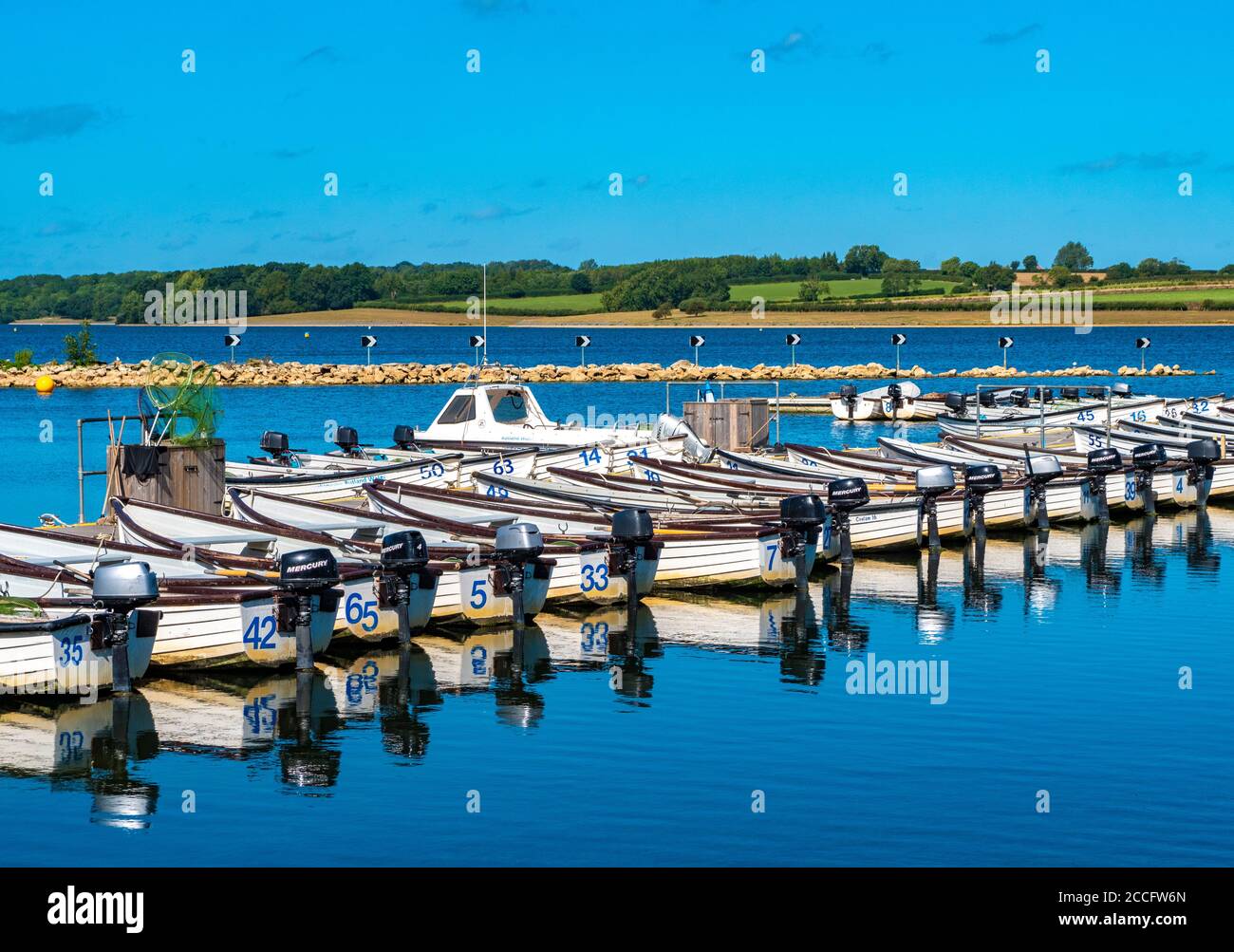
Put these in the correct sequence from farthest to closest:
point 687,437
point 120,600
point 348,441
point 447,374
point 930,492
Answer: point 447,374
point 687,437
point 348,441
point 930,492
point 120,600

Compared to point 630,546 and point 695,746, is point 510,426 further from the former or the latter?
point 695,746

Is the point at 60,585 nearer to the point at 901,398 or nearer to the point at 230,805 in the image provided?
the point at 230,805

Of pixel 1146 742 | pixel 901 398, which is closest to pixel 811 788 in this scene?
pixel 1146 742

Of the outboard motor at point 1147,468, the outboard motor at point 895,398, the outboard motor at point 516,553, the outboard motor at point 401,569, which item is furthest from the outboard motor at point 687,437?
the outboard motor at point 895,398

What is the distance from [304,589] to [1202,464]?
2274cm

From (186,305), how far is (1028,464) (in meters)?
16.0

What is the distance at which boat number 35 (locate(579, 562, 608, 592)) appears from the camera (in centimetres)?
2170

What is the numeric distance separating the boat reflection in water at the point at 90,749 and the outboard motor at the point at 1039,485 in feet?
61.2

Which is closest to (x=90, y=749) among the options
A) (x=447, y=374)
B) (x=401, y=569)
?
(x=401, y=569)

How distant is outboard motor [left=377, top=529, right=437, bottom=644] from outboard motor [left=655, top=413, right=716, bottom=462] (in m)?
16.3

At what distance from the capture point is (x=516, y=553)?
20.0m

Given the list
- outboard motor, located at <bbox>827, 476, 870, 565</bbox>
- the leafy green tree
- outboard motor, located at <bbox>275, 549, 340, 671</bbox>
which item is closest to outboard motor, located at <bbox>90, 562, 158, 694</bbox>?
outboard motor, located at <bbox>275, 549, 340, 671</bbox>

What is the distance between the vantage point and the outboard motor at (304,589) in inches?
689

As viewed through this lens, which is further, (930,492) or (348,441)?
(348,441)
